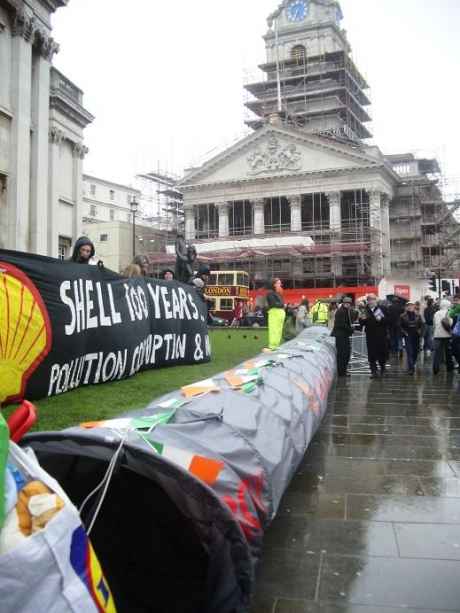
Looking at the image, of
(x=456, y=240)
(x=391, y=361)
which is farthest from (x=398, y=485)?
(x=456, y=240)

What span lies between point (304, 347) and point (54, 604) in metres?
5.61

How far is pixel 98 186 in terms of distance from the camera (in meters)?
78.9

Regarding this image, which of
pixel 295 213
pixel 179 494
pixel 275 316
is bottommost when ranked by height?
pixel 179 494

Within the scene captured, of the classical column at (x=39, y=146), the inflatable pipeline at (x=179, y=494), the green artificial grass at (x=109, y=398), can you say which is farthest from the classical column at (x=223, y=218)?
the inflatable pipeline at (x=179, y=494)

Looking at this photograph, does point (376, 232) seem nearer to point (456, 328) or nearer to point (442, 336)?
point (442, 336)

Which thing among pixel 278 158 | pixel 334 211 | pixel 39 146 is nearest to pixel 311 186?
pixel 334 211

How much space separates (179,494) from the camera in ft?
7.80

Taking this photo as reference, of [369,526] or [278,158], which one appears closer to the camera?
[369,526]

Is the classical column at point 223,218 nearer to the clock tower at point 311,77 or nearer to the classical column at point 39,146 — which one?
the clock tower at point 311,77

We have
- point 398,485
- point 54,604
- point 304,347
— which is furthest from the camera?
point 304,347

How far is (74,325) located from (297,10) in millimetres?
72856

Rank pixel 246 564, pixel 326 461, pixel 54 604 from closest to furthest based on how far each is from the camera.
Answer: pixel 54 604 < pixel 246 564 < pixel 326 461

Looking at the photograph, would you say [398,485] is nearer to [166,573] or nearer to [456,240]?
[166,573]

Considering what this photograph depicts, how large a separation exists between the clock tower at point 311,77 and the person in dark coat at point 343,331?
53245mm
